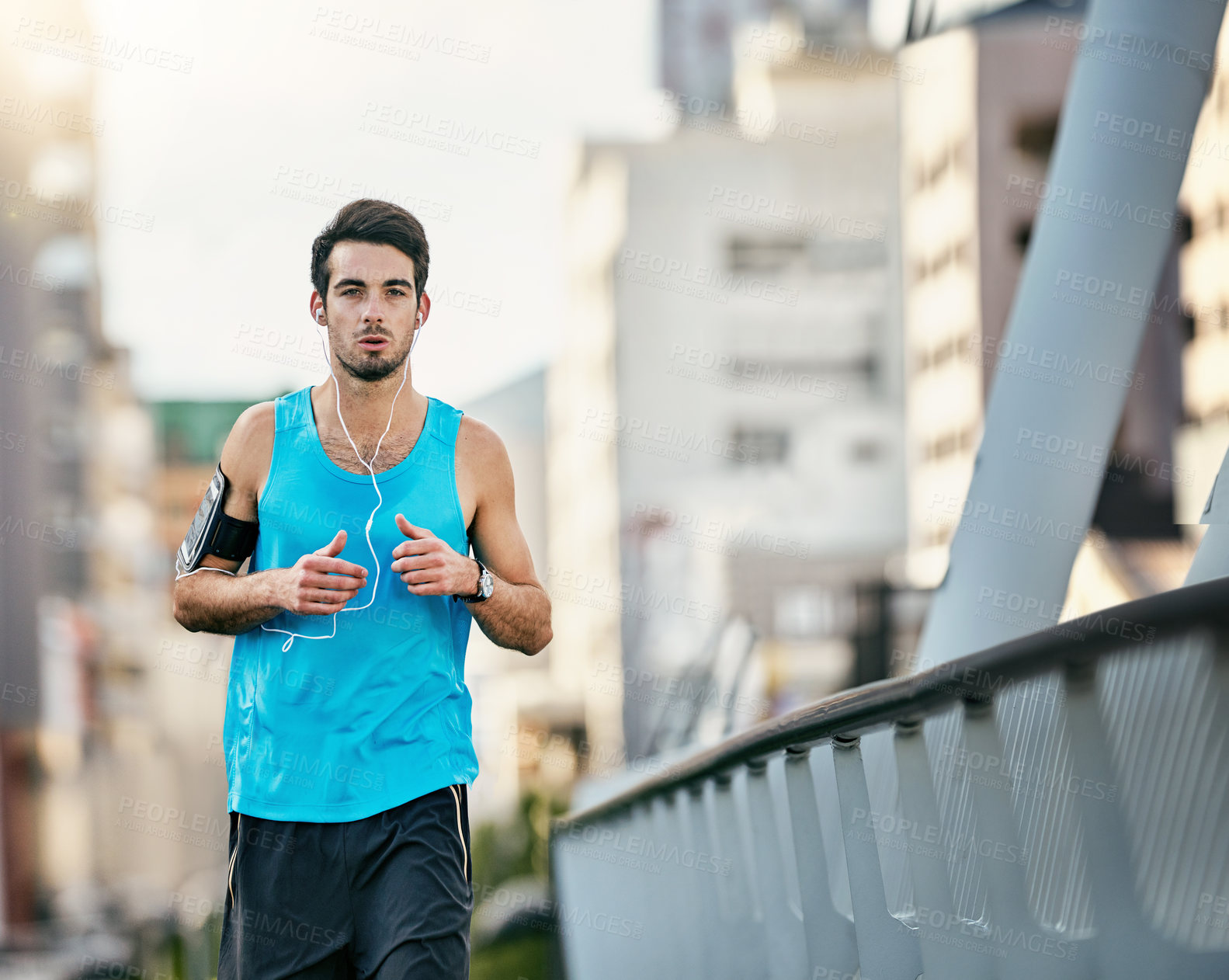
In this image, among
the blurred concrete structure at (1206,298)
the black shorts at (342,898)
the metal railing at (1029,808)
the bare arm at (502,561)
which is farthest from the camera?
the blurred concrete structure at (1206,298)

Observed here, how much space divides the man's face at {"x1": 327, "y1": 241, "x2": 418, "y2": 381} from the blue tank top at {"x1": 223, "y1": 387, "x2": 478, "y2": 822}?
0.19m

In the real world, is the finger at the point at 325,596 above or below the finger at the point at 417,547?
below

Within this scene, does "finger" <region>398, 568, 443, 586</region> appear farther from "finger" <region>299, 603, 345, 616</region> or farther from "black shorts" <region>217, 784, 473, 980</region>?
"black shorts" <region>217, 784, 473, 980</region>

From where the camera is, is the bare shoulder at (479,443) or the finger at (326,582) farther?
the bare shoulder at (479,443)

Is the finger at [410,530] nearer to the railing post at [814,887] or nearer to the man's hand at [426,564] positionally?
the man's hand at [426,564]

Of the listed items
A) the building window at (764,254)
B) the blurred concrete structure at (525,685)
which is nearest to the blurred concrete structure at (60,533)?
the blurred concrete structure at (525,685)

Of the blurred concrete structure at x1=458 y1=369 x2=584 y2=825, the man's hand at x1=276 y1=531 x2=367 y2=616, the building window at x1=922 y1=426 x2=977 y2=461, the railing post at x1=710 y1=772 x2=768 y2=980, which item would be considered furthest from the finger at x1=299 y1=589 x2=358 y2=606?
the blurred concrete structure at x1=458 y1=369 x2=584 y2=825

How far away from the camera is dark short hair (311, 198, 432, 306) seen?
2.79 metres

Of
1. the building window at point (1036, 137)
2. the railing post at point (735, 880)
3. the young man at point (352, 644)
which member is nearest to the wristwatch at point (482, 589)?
the young man at point (352, 644)

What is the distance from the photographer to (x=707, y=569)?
64812mm

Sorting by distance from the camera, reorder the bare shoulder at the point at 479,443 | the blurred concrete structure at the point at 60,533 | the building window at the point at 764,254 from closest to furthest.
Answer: the bare shoulder at the point at 479,443
the blurred concrete structure at the point at 60,533
the building window at the point at 764,254

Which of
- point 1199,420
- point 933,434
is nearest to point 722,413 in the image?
point 933,434

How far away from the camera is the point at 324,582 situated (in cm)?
256

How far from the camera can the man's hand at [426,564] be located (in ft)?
8.45
